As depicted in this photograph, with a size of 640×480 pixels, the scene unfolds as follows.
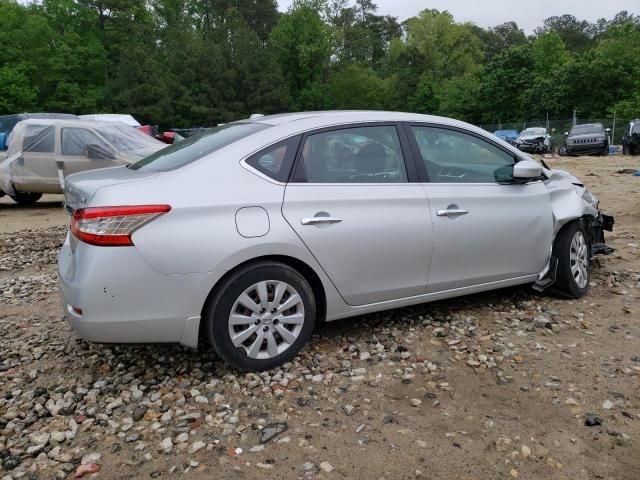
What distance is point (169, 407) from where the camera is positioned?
314 cm

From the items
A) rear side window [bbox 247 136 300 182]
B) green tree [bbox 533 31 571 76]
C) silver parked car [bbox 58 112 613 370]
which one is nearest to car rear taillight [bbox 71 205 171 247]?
silver parked car [bbox 58 112 613 370]

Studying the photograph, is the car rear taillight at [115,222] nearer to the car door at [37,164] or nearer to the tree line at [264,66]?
the car door at [37,164]

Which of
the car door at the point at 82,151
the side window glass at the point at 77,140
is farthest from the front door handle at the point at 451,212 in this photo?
the side window glass at the point at 77,140

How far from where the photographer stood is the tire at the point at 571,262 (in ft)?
15.2

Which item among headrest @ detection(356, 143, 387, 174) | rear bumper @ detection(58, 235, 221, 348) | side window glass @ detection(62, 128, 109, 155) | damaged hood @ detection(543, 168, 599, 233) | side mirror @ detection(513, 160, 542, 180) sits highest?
side window glass @ detection(62, 128, 109, 155)

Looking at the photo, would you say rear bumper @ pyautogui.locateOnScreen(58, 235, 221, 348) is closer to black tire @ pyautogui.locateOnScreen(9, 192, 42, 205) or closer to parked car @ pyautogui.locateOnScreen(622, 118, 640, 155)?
black tire @ pyautogui.locateOnScreen(9, 192, 42, 205)

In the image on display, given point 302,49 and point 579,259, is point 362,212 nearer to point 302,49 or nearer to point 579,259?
point 579,259

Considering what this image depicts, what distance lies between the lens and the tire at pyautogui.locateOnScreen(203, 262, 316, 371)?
128 inches

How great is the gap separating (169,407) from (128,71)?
48.4m

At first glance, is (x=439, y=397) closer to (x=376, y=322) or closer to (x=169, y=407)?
(x=376, y=322)

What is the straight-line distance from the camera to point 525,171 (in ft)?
13.8

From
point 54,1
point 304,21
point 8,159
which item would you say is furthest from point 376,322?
point 304,21

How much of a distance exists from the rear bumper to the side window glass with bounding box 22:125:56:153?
8.38m

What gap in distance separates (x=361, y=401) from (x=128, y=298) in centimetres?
142
